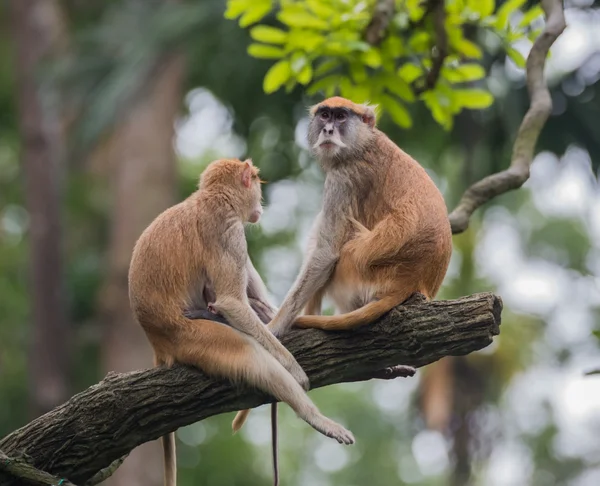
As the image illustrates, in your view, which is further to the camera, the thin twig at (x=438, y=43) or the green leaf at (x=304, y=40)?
the thin twig at (x=438, y=43)

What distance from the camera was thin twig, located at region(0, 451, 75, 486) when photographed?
3946 millimetres

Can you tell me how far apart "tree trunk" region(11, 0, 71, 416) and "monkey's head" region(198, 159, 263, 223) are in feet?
25.1

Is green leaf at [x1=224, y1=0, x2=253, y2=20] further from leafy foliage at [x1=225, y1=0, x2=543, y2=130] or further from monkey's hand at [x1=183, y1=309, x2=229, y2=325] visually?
monkey's hand at [x1=183, y1=309, x2=229, y2=325]

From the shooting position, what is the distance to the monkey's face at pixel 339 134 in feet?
14.8

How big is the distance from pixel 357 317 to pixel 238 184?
2.85 ft

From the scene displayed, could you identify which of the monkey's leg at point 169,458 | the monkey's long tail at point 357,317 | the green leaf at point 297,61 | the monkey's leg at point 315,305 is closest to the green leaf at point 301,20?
the green leaf at point 297,61

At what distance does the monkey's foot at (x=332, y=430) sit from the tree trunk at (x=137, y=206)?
262 inches

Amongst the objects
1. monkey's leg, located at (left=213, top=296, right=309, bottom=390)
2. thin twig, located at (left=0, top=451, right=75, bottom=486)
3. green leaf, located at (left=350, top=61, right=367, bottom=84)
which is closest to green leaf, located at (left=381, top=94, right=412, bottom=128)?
green leaf, located at (left=350, top=61, right=367, bottom=84)

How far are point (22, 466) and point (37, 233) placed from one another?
8.21m

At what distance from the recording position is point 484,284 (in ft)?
49.9

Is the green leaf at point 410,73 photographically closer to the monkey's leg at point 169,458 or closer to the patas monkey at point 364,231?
the patas monkey at point 364,231

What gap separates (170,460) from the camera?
417 cm

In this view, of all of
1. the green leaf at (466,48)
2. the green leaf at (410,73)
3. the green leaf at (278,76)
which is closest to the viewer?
the green leaf at (278,76)

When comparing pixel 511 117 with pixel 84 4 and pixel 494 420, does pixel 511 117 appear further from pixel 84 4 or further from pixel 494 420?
pixel 84 4
